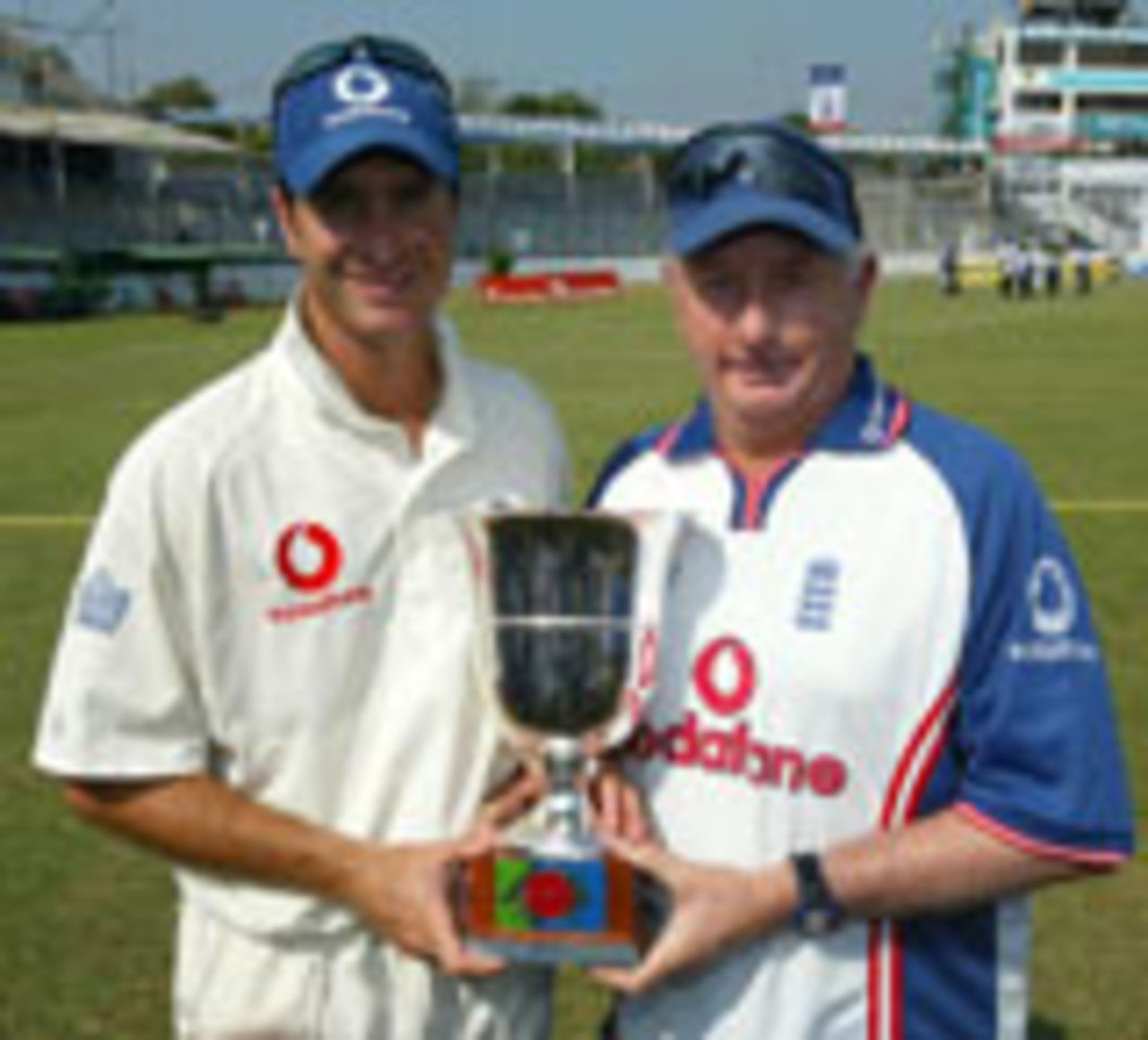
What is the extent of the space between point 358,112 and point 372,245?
0.60ft

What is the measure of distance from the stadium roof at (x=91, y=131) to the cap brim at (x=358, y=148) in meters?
38.9

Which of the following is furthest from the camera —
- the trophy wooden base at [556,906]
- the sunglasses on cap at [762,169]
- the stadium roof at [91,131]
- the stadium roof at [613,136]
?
the stadium roof at [613,136]

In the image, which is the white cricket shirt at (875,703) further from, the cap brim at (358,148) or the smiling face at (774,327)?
the cap brim at (358,148)

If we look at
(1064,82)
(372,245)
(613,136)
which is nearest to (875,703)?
(372,245)

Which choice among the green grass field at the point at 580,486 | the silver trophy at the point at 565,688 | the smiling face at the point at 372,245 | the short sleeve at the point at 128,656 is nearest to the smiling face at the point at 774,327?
the silver trophy at the point at 565,688

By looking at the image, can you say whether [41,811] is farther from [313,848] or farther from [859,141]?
[859,141]

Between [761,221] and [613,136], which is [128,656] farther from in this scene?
[613,136]

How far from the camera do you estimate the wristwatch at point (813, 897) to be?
1940mm

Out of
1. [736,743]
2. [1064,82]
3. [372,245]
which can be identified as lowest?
[736,743]

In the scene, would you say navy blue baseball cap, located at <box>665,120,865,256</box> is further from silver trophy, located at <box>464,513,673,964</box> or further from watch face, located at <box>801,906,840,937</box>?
watch face, located at <box>801,906,840,937</box>

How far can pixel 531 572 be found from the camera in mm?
2035

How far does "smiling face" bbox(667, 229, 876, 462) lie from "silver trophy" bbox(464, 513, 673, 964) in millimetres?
222

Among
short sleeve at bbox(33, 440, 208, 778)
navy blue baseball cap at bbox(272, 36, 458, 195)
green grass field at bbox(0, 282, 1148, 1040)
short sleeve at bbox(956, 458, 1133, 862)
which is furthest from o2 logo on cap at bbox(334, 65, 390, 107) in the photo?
green grass field at bbox(0, 282, 1148, 1040)

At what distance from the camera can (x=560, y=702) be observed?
6.70ft
